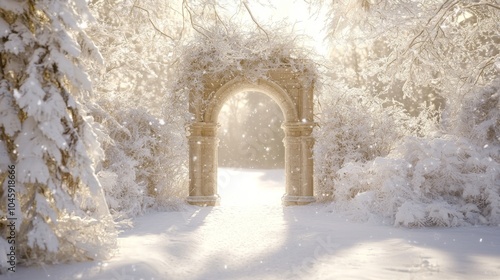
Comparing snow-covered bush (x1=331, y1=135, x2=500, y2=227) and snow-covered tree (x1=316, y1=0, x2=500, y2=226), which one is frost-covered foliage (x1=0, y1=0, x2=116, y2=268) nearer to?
snow-covered tree (x1=316, y1=0, x2=500, y2=226)

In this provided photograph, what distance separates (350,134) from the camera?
1123 cm

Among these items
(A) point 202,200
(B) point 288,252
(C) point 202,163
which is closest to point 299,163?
(C) point 202,163

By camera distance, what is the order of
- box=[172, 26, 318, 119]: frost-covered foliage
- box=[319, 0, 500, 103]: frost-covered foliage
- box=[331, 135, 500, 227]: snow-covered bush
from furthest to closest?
1. box=[172, 26, 318, 119]: frost-covered foliage
2. box=[331, 135, 500, 227]: snow-covered bush
3. box=[319, 0, 500, 103]: frost-covered foliage

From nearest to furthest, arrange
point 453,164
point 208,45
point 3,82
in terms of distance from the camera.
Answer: point 3,82
point 453,164
point 208,45

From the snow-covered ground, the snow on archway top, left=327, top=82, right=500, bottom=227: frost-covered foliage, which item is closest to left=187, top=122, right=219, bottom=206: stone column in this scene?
the snow on archway top

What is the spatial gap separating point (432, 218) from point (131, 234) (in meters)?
5.46

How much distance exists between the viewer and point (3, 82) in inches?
179

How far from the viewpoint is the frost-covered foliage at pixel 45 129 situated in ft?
14.5

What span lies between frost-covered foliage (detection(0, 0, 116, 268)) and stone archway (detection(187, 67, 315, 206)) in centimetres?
682

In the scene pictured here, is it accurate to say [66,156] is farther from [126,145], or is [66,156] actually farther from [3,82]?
[126,145]

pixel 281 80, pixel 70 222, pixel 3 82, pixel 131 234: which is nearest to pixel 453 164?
pixel 281 80

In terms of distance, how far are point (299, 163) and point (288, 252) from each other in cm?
626

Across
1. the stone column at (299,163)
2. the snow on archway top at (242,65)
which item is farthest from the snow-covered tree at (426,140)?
the snow on archway top at (242,65)

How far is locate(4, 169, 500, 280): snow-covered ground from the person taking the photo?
4516mm
